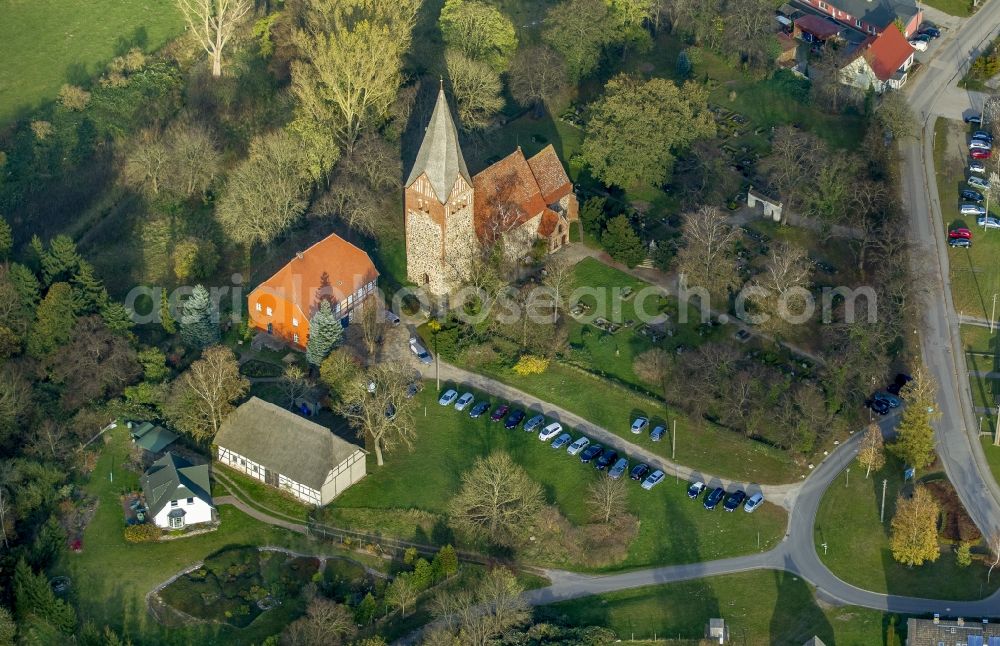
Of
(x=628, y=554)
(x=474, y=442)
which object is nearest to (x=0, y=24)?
(x=474, y=442)

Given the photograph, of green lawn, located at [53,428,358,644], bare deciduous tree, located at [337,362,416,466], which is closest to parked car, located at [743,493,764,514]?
bare deciduous tree, located at [337,362,416,466]

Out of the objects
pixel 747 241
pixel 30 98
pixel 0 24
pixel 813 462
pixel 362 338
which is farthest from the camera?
pixel 0 24

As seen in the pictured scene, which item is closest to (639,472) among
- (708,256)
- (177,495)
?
(708,256)

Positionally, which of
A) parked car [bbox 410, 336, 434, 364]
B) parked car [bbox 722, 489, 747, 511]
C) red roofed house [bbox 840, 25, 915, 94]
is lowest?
parked car [bbox 722, 489, 747, 511]

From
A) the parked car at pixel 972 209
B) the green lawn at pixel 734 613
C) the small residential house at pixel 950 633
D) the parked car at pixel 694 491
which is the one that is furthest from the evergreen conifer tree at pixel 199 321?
the parked car at pixel 972 209

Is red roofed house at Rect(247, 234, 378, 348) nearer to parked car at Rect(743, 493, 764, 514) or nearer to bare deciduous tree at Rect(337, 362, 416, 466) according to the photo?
bare deciduous tree at Rect(337, 362, 416, 466)

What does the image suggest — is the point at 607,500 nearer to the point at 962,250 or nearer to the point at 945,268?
the point at 945,268

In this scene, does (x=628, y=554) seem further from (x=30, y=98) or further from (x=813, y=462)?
(x=30, y=98)
